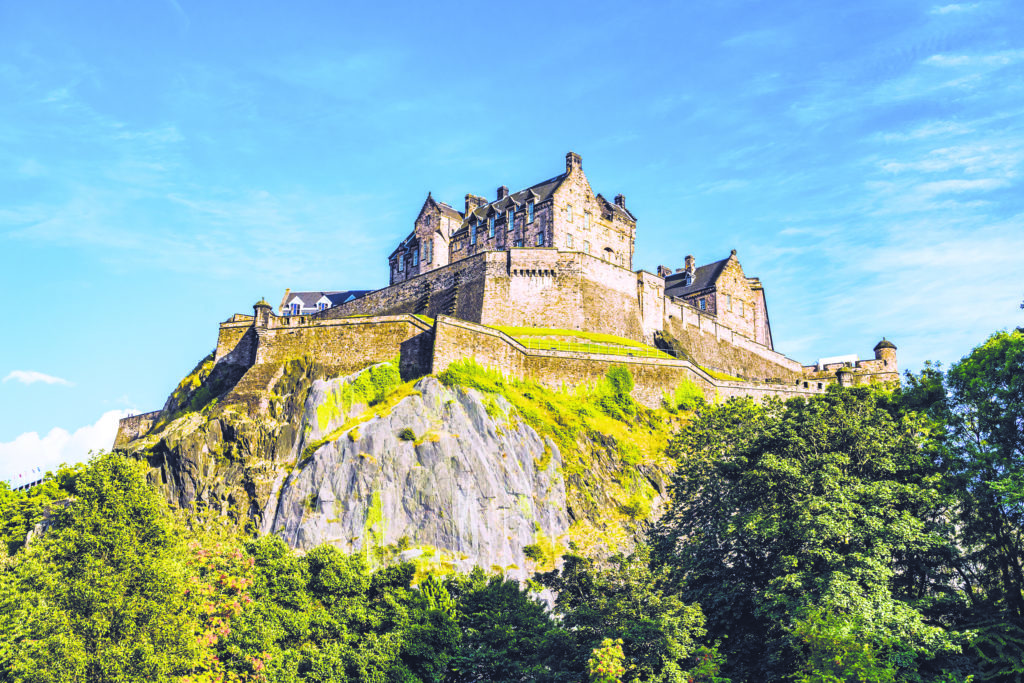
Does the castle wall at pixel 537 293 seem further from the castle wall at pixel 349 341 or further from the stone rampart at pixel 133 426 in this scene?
the stone rampart at pixel 133 426

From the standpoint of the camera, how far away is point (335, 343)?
2515 inches

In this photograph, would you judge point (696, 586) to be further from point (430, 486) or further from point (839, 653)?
point (430, 486)

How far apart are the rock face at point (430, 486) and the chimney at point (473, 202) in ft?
121

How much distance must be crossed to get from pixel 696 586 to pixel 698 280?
62844 millimetres

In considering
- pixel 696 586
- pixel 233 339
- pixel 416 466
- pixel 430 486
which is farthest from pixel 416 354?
pixel 696 586

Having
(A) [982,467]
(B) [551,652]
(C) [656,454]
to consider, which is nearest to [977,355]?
(A) [982,467]

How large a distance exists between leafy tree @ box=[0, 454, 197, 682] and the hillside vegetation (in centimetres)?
8

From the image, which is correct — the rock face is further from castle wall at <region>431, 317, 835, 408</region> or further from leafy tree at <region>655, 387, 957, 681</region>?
leafy tree at <region>655, 387, 957, 681</region>

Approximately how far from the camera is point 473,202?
92.1 meters

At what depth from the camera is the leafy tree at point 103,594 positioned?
3234 cm

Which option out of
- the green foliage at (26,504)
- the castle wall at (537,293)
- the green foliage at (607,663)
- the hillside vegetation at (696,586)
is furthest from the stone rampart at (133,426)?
the green foliage at (607,663)

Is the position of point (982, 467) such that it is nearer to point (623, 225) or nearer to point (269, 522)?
point (269, 522)

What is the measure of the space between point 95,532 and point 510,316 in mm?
41167

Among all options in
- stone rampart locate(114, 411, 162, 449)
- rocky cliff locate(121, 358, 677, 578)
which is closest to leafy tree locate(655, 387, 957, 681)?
rocky cliff locate(121, 358, 677, 578)
